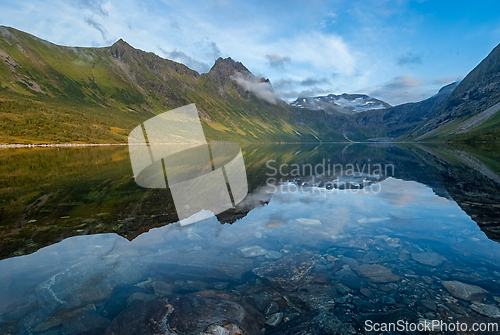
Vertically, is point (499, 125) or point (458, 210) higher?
point (499, 125)

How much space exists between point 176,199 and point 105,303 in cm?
1545

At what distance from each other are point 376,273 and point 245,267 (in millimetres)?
5189

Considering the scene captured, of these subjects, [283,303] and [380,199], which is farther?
[380,199]

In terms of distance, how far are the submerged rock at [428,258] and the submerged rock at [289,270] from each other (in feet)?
14.8

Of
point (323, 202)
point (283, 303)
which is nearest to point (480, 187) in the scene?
point (323, 202)

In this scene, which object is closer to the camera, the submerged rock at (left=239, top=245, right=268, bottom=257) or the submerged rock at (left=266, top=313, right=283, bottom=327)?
the submerged rock at (left=266, top=313, right=283, bottom=327)

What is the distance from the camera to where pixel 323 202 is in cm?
2186

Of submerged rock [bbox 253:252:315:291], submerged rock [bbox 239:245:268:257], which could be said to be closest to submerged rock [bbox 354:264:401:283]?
submerged rock [bbox 253:252:315:291]

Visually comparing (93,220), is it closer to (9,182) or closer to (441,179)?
(9,182)

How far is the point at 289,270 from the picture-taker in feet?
33.7

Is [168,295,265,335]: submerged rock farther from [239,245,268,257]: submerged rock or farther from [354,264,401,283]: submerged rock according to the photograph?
[354,264,401,283]: submerged rock

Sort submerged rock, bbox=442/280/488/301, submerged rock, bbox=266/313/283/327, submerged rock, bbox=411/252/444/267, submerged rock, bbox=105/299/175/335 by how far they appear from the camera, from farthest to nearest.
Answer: submerged rock, bbox=411/252/444/267, submerged rock, bbox=442/280/488/301, submerged rock, bbox=266/313/283/327, submerged rock, bbox=105/299/175/335

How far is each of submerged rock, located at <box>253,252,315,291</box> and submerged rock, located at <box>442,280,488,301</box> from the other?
4.69 m

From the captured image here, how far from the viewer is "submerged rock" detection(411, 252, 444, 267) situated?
10.6 metres
